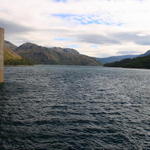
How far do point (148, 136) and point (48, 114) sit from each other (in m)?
15.8

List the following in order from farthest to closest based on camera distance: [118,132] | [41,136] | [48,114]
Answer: [48,114]
[118,132]
[41,136]

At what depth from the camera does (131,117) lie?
1133 inches

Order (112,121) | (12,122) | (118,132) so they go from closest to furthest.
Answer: (118,132), (12,122), (112,121)

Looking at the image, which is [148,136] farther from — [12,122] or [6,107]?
[6,107]

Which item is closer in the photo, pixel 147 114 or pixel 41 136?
pixel 41 136

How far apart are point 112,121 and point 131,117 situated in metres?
4.47

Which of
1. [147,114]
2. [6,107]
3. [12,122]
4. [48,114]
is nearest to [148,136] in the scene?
[147,114]

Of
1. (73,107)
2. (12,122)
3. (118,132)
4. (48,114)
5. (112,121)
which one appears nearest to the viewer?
(118,132)

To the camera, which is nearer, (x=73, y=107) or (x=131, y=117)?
(x=131, y=117)

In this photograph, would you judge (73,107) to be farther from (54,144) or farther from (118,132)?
(54,144)

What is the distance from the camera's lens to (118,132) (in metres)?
22.0

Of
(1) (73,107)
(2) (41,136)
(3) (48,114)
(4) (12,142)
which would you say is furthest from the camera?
(1) (73,107)

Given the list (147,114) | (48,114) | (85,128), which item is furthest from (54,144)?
(147,114)

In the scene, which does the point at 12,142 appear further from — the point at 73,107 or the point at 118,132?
the point at 73,107
